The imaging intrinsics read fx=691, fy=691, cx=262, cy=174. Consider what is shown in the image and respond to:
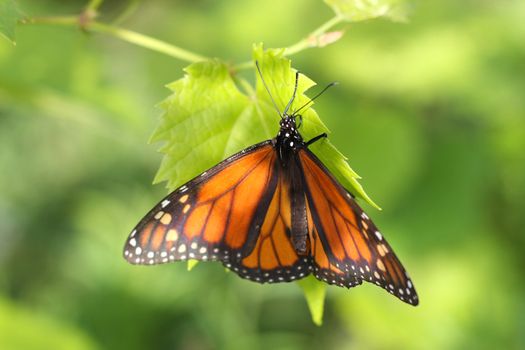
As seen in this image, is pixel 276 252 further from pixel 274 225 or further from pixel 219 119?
pixel 219 119

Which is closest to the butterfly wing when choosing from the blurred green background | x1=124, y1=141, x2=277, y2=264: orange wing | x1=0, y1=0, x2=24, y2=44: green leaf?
x1=124, y1=141, x2=277, y2=264: orange wing

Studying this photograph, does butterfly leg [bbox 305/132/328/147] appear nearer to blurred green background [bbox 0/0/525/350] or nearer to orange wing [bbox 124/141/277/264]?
orange wing [bbox 124/141/277/264]

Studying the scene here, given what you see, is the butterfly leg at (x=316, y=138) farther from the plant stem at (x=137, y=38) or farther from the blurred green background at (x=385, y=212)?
the blurred green background at (x=385, y=212)

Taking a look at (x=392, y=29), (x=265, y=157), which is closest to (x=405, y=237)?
(x=392, y=29)

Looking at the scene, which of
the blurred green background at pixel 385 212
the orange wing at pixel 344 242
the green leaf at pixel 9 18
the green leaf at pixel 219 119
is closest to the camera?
the green leaf at pixel 9 18

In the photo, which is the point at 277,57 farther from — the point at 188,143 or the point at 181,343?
the point at 181,343

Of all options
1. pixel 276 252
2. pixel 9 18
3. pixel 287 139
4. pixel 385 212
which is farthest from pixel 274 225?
pixel 385 212

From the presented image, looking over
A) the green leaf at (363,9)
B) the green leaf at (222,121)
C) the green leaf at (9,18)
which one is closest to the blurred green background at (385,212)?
the green leaf at (363,9)
